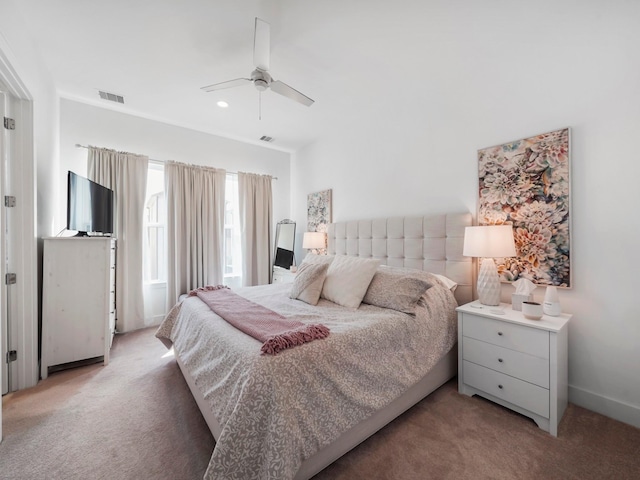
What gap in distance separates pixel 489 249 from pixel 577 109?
1185mm

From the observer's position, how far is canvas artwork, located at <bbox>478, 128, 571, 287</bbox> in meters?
1.94

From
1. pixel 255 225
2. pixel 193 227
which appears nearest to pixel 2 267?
pixel 193 227

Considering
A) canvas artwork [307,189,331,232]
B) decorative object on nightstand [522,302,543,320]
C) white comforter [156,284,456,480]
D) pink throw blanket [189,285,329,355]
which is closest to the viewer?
white comforter [156,284,456,480]

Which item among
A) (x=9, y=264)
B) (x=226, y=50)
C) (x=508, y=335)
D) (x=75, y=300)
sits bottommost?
(x=508, y=335)

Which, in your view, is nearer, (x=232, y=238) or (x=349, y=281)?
(x=349, y=281)

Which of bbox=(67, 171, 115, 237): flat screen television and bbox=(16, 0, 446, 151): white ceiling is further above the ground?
bbox=(16, 0, 446, 151): white ceiling

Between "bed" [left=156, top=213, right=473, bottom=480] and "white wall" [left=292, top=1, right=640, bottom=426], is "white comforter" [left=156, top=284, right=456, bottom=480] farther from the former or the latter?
"white wall" [left=292, top=1, right=640, bottom=426]

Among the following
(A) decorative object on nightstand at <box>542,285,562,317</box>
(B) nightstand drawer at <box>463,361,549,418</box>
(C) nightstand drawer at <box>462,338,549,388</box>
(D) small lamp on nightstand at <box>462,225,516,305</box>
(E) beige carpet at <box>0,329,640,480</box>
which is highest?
(D) small lamp on nightstand at <box>462,225,516,305</box>

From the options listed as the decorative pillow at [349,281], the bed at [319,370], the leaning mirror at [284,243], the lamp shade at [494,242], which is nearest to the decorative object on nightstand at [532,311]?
the lamp shade at [494,242]

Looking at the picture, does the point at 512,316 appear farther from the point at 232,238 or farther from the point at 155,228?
the point at 155,228

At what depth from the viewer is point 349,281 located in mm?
2227

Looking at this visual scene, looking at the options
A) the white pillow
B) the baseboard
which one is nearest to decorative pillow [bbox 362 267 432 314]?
the white pillow

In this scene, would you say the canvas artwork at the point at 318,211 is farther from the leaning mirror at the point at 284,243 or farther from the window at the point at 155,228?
the window at the point at 155,228

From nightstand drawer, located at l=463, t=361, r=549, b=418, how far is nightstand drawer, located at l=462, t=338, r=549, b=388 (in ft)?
0.12
